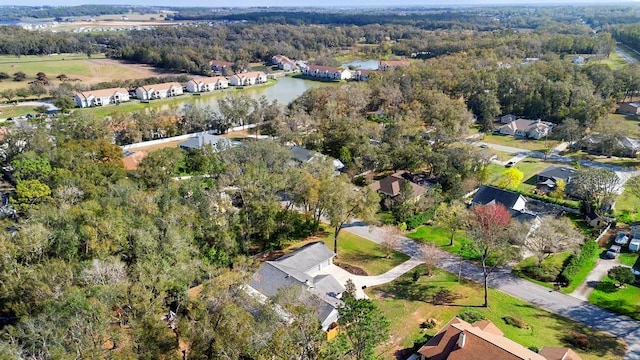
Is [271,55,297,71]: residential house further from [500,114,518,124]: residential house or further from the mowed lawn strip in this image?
the mowed lawn strip

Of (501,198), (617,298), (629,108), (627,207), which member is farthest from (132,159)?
(629,108)

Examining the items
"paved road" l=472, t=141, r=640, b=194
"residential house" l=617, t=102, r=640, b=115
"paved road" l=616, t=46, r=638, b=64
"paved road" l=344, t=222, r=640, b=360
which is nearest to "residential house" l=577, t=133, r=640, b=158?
"paved road" l=472, t=141, r=640, b=194

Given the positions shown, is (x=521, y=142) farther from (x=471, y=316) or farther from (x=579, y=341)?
(x=471, y=316)

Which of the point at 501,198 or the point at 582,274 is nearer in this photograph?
the point at 582,274

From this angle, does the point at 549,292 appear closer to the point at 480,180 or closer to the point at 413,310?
the point at 413,310

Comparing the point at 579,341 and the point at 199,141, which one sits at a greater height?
the point at 199,141

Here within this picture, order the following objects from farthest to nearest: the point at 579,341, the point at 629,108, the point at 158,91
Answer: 1. the point at 158,91
2. the point at 629,108
3. the point at 579,341
